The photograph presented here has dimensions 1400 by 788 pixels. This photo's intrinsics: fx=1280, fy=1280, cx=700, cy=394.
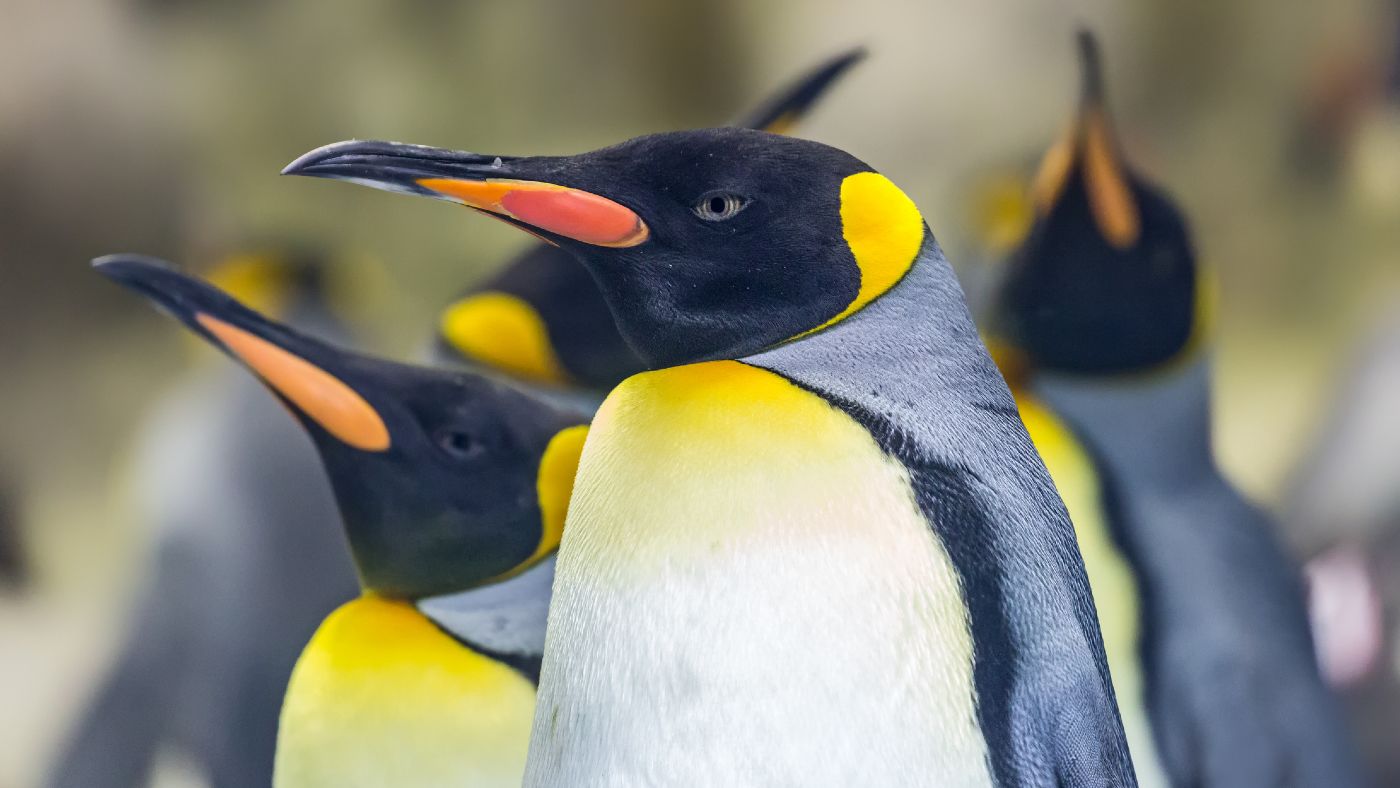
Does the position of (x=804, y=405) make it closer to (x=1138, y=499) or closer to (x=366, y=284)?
(x=1138, y=499)

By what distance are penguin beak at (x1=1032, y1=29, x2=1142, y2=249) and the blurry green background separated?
0.34m

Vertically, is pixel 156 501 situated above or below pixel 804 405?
below

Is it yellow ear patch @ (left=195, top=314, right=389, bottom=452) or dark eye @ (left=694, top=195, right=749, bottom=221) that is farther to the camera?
yellow ear patch @ (left=195, top=314, right=389, bottom=452)

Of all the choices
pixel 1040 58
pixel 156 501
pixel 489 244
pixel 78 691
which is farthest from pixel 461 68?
pixel 78 691

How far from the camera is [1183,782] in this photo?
1.10 m

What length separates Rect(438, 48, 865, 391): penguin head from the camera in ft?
3.99

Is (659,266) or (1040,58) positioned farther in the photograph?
(1040,58)

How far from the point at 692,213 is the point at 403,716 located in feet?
1.39

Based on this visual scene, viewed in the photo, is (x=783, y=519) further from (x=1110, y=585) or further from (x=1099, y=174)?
(x=1099, y=174)

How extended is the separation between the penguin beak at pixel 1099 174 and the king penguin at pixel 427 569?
63 centimetres

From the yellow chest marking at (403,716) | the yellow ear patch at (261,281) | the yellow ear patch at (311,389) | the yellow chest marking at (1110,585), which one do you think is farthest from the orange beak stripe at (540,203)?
the yellow ear patch at (261,281)

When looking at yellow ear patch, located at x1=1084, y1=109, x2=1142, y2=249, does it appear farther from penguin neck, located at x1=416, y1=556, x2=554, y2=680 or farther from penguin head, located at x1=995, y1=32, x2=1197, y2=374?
penguin neck, located at x1=416, y1=556, x2=554, y2=680

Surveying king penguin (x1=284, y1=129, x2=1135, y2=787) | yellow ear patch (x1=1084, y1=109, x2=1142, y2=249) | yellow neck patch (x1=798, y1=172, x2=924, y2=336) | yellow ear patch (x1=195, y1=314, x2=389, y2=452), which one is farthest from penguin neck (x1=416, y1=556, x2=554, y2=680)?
yellow ear patch (x1=1084, y1=109, x2=1142, y2=249)

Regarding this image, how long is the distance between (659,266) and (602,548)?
0.45ft
